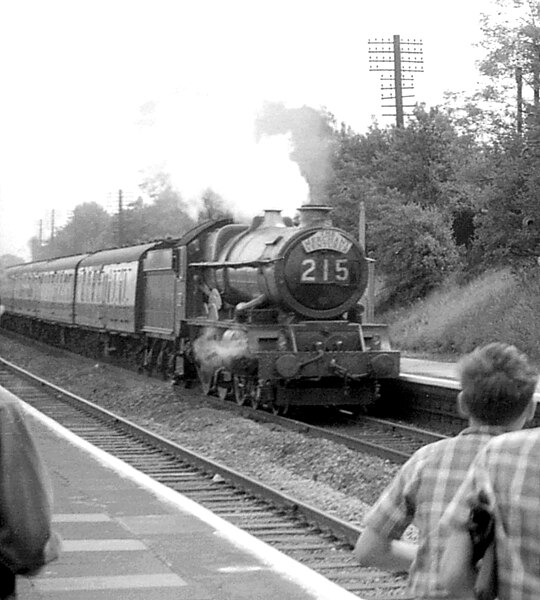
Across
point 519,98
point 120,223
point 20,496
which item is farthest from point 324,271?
point 120,223

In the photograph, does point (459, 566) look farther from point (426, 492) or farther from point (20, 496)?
point (20, 496)

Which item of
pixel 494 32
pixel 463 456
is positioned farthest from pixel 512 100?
pixel 463 456

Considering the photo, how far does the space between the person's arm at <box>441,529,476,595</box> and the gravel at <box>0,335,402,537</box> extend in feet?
19.6

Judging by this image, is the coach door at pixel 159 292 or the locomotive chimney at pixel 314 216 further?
the coach door at pixel 159 292

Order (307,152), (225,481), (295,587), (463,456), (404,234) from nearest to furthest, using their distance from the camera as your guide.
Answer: (463,456)
(295,587)
(225,481)
(307,152)
(404,234)

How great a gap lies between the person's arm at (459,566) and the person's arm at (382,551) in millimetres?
342

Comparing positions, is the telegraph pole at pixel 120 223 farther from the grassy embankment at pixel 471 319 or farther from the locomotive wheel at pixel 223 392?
the locomotive wheel at pixel 223 392

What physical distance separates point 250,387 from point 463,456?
13.1 meters

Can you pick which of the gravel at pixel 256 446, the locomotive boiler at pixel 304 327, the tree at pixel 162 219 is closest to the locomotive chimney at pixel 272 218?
the locomotive boiler at pixel 304 327

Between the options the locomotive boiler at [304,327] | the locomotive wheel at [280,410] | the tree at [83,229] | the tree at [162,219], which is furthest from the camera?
the tree at [83,229]

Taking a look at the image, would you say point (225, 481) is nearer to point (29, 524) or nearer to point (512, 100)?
point (29, 524)

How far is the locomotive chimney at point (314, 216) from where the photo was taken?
1570 cm

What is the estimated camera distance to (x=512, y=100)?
2717 cm

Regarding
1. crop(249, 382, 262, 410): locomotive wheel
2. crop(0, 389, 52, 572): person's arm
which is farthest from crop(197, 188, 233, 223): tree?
crop(0, 389, 52, 572): person's arm
